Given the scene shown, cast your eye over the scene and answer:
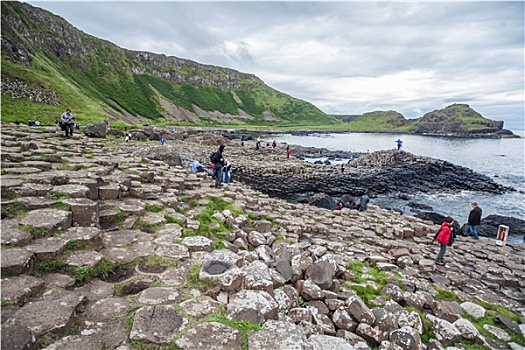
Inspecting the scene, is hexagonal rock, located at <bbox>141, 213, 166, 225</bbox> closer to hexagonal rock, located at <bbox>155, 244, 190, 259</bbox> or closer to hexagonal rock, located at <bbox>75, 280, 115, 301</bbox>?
hexagonal rock, located at <bbox>155, 244, 190, 259</bbox>

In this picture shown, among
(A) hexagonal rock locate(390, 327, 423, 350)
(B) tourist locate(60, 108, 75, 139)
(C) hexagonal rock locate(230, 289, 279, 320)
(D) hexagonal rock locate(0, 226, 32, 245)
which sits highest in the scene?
(B) tourist locate(60, 108, 75, 139)

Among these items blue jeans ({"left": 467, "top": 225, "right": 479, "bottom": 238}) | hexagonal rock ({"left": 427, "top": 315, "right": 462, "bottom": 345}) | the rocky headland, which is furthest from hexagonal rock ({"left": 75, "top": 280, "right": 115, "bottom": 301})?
blue jeans ({"left": 467, "top": 225, "right": 479, "bottom": 238})

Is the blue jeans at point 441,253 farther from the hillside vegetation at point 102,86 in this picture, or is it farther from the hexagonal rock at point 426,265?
the hillside vegetation at point 102,86

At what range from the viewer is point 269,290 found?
515 cm

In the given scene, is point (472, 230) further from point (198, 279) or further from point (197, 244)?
point (198, 279)

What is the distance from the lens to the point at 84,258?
4.76 meters

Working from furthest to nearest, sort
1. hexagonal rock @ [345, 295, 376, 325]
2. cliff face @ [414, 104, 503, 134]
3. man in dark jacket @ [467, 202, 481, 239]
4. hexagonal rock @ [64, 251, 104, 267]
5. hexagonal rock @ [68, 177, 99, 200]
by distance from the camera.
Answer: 1. cliff face @ [414, 104, 503, 134]
2. man in dark jacket @ [467, 202, 481, 239]
3. hexagonal rock @ [68, 177, 99, 200]
4. hexagonal rock @ [345, 295, 376, 325]
5. hexagonal rock @ [64, 251, 104, 267]

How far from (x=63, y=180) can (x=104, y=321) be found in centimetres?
495

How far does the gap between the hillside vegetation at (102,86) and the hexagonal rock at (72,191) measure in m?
39.3

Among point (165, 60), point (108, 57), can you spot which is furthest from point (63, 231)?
point (165, 60)

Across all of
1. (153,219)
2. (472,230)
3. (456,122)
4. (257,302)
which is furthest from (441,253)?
(456,122)

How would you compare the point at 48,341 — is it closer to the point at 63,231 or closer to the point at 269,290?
the point at 63,231

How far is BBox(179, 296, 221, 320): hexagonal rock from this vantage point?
12.9 ft

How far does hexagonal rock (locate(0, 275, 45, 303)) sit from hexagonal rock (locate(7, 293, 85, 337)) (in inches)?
6.8
